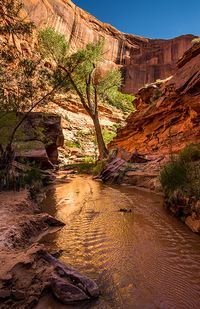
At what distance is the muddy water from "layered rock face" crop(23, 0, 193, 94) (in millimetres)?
44414

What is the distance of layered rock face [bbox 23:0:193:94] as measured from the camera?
45.1 metres

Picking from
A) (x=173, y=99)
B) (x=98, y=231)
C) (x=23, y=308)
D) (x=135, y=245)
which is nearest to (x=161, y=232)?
(x=135, y=245)

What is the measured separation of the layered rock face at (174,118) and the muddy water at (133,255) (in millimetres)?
5721

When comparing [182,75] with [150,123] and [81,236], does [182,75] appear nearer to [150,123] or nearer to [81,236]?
[150,123]

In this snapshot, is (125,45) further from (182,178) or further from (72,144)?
(182,178)

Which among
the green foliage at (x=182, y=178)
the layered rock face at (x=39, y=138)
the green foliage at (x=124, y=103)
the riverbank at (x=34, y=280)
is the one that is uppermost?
the green foliage at (x=124, y=103)

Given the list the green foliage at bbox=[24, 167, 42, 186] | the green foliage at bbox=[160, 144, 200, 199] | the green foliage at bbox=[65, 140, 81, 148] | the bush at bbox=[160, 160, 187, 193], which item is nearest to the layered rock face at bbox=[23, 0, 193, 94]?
the green foliage at bbox=[65, 140, 81, 148]

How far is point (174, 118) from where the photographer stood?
46.6 ft

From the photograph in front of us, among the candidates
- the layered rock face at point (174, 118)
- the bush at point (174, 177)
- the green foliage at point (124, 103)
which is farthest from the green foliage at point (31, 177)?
the green foliage at point (124, 103)

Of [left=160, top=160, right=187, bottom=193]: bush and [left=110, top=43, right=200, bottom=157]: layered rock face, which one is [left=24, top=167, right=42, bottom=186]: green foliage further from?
[left=110, top=43, right=200, bottom=157]: layered rock face

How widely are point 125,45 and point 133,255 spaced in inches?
2260

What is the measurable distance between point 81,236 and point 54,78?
727cm

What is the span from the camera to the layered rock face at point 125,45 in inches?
1777

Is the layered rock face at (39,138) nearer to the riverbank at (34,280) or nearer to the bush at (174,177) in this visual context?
the bush at (174,177)
